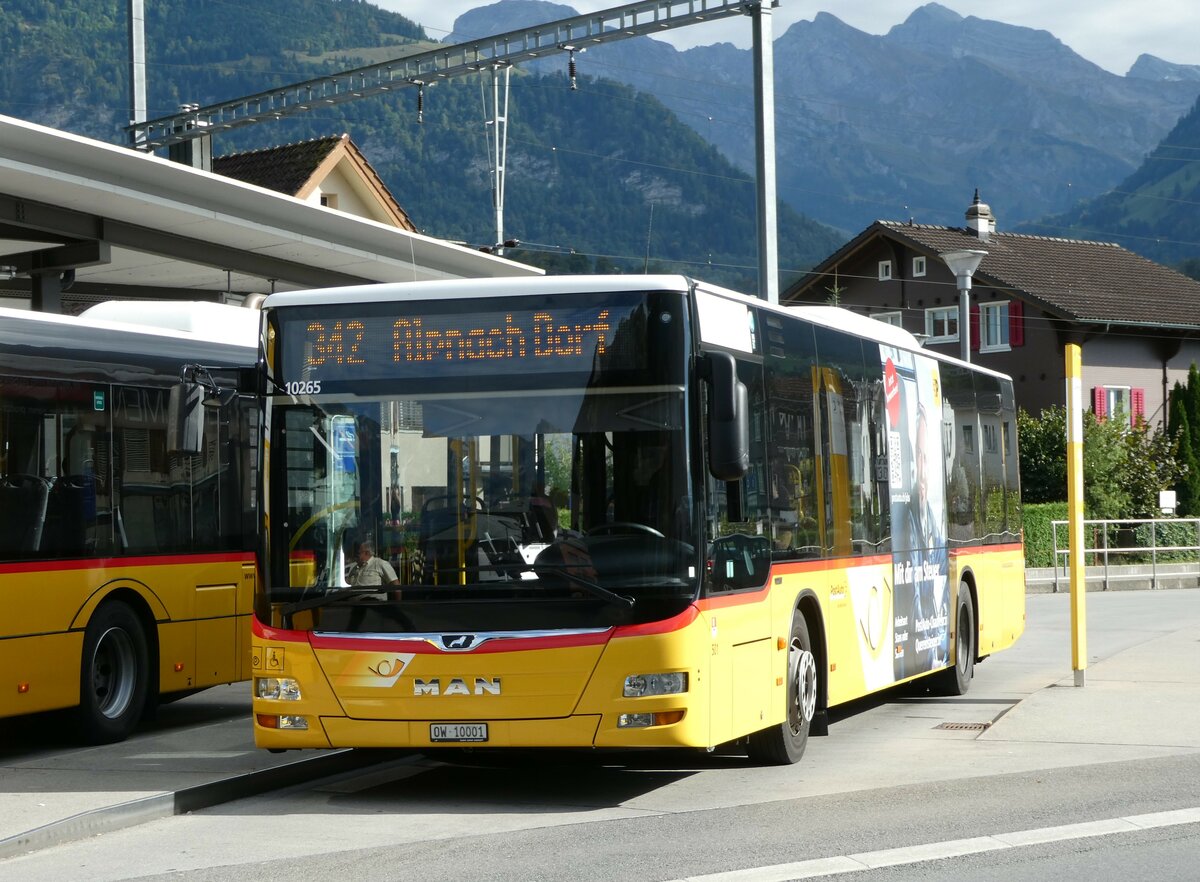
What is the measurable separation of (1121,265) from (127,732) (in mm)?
56288

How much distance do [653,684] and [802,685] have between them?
7.28 ft

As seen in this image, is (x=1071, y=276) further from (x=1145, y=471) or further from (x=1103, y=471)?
(x=1103, y=471)

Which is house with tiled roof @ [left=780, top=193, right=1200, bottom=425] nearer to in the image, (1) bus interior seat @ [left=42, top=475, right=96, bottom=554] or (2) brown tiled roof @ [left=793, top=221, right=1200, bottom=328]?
(2) brown tiled roof @ [left=793, top=221, right=1200, bottom=328]

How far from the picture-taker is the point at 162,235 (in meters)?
23.1

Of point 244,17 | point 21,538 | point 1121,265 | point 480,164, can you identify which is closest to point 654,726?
point 21,538

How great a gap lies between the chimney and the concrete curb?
177 ft

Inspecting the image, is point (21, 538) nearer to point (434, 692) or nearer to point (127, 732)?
point (127, 732)

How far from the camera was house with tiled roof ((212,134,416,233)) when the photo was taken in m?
41.4

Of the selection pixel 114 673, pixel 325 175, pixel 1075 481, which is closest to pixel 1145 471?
pixel 325 175

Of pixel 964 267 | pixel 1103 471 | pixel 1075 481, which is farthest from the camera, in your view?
pixel 1103 471

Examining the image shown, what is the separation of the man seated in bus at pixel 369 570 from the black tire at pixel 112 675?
11.9ft

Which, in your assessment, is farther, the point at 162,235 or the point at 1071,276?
the point at 1071,276

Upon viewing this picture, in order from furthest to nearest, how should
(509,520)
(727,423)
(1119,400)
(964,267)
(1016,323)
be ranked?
1. (1119,400)
2. (1016,323)
3. (964,267)
4. (509,520)
5. (727,423)

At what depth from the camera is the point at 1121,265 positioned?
211 feet
